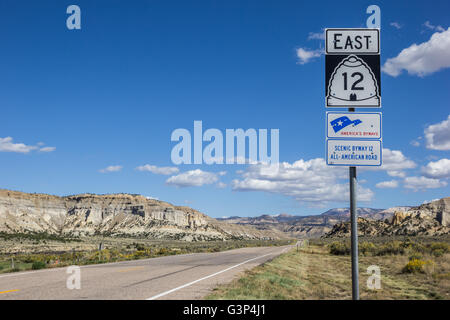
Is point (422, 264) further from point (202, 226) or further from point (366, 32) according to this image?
point (202, 226)

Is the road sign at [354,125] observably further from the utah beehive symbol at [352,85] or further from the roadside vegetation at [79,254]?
the roadside vegetation at [79,254]

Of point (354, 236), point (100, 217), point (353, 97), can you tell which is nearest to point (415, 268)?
point (354, 236)

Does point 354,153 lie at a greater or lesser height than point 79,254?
greater

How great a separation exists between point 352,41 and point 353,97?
0.96 m

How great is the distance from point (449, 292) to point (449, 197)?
130145mm

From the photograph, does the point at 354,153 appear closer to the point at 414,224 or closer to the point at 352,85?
the point at 352,85

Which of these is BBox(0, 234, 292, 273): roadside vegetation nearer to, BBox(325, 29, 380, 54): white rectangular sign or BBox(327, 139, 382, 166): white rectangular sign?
BBox(327, 139, 382, 166): white rectangular sign

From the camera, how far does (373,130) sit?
6598 mm

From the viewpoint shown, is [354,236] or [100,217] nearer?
[354,236]

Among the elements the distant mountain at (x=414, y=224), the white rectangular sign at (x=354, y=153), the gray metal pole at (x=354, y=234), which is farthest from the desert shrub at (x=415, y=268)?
the distant mountain at (x=414, y=224)

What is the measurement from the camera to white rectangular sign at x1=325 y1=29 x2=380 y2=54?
6762 millimetres

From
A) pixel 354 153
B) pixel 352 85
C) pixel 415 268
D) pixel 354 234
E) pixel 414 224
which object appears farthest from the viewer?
pixel 414 224

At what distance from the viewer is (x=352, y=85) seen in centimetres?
670
